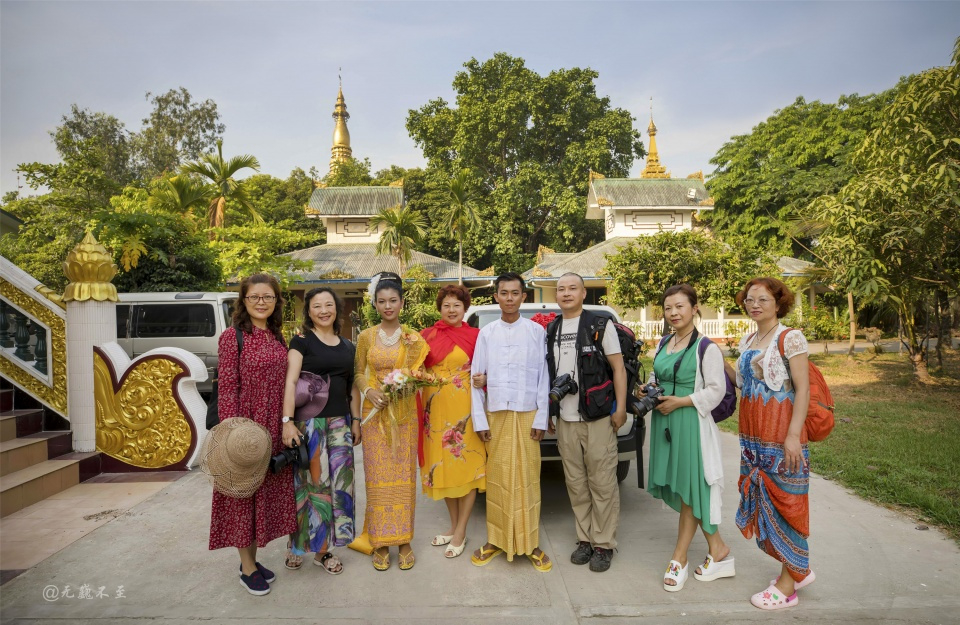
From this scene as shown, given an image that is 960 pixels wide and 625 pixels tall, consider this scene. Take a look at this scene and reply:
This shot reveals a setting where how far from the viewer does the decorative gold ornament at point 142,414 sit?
4.89m

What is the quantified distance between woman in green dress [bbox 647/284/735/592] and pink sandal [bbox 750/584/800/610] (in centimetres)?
28

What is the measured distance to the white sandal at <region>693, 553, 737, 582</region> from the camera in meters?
3.05

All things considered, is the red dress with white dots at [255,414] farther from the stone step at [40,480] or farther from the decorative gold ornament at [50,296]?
the decorative gold ornament at [50,296]

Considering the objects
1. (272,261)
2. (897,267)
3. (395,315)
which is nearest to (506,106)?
(272,261)

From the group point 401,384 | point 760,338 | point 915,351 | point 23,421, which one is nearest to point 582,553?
point 401,384

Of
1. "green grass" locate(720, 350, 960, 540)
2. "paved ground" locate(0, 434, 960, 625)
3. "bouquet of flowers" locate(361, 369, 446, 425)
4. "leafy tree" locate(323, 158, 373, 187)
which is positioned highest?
"leafy tree" locate(323, 158, 373, 187)

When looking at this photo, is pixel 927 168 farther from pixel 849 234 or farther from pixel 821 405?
pixel 821 405

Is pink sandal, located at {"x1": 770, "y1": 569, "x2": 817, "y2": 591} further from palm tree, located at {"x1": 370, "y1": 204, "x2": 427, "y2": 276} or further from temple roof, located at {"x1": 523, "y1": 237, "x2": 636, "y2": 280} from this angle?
palm tree, located at {"x1": 370, "y1": 204, "x2": 427, "y2": 276}

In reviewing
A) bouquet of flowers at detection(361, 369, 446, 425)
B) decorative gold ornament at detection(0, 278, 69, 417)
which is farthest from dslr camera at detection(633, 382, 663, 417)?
decorative gold ornament at detection(0, 278, 69, 417)

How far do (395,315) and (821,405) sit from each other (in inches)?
95.2

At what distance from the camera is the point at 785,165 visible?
23.6 meters

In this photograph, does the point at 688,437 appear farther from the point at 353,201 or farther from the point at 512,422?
the point at 353,201

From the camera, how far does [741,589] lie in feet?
9.73

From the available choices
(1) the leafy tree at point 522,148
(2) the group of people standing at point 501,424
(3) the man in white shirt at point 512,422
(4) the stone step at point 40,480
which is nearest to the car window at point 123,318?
(4) the stone step at point 40,480
